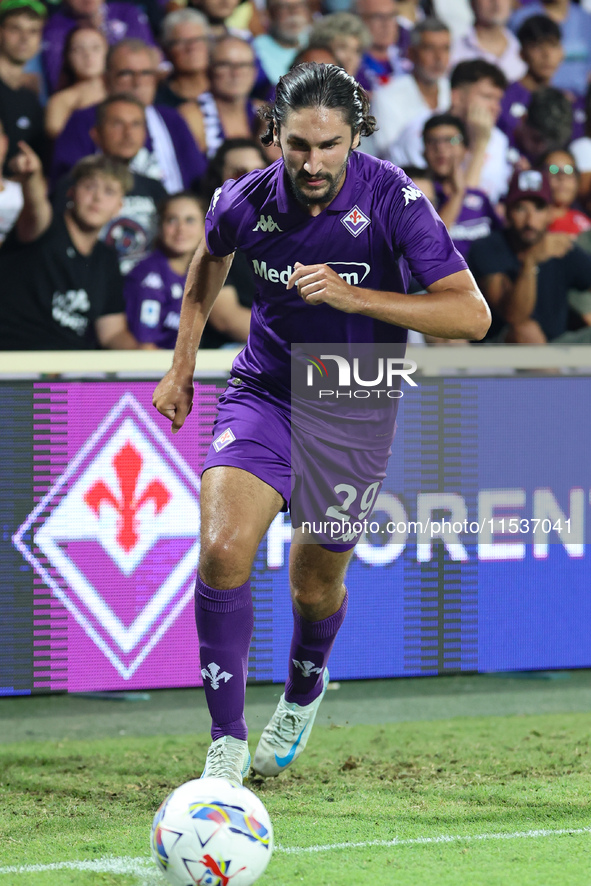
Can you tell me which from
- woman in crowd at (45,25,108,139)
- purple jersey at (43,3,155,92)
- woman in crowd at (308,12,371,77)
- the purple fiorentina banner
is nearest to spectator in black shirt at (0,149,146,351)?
woman in crowd at (45,25,108,139)

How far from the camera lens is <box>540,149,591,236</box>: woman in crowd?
7004 millimetres

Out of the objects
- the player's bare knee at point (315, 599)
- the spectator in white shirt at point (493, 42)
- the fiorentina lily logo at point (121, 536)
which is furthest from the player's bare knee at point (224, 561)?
the spectator in white shirt at point (493, 42)

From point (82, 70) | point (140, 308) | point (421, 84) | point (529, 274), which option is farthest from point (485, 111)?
point (140, 308)

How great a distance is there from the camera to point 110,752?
4148mm

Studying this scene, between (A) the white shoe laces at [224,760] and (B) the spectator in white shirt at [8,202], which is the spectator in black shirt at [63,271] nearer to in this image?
(B) the spectator in white shirt at [8,202]

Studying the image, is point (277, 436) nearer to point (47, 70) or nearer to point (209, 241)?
point (209, 241)

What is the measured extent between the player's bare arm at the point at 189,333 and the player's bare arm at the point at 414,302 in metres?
0.59

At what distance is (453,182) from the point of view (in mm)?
6668

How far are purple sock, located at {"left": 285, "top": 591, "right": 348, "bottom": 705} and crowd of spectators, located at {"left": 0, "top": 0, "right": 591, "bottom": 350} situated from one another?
2.54m

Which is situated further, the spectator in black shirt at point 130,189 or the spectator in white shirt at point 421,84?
the spectator in white shirt at point 421,84

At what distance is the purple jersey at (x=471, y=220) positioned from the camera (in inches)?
260

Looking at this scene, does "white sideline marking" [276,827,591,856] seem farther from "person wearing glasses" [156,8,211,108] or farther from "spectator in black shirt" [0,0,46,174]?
"person wearing glasses" [156,8,211,108]

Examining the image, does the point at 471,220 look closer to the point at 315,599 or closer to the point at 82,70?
the point at 82,70

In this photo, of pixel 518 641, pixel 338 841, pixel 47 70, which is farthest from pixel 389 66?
pixel 338 841
